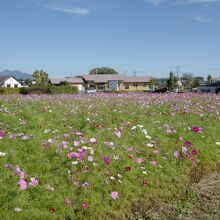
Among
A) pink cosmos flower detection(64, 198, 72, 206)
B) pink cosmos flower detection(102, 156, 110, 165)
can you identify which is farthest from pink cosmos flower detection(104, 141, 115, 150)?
pink cosmos flower detection(64, 198, 72, 206)

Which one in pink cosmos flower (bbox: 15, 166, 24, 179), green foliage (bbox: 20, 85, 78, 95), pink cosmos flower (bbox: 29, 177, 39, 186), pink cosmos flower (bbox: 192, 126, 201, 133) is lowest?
pink cosmos flower (bbox: 29, 177, 39, 186)

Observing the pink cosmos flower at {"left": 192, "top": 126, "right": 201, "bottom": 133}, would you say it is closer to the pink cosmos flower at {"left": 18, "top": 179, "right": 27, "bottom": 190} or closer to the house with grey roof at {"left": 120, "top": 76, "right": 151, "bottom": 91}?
the pink cosmos flower at {"left": 18, "top": 179, "right": 27, "bottom": 190}

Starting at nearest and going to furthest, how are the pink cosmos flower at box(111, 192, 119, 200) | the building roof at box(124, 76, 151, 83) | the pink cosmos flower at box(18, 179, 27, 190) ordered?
the pink cosmos flower at box(18, 179, 27, 190) < the pink cosmos flower at box(111, 192, 119, 200) < the building roof at box(124, 76, 151, 83)

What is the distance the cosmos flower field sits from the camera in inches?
224

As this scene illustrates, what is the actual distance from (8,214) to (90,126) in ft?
14.8

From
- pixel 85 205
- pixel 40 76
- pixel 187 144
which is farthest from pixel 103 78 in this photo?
pixel 85 205

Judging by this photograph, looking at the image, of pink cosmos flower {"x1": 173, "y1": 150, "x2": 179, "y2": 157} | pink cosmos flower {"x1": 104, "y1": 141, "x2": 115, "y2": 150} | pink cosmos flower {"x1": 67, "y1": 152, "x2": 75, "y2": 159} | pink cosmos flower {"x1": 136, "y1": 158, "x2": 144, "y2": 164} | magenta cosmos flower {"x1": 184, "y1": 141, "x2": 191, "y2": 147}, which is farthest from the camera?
magenta cosmos flower {"x1": 184, "y1": 141, "x2": 191, "y2": 147}

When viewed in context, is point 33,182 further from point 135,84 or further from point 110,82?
point 135,84

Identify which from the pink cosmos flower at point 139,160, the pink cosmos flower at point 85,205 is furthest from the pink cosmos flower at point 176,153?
the pink cosmos flower at point 85,205

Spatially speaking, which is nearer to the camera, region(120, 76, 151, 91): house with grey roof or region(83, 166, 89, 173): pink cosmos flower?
region(83, 166, 89, 173): pink cosmos flower

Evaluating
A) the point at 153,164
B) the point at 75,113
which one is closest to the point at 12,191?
the point at 153,164

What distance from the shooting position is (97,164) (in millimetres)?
6809

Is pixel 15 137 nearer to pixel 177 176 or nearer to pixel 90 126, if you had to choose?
pixel 90 126

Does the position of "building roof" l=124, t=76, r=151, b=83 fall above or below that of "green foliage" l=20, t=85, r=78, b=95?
above
